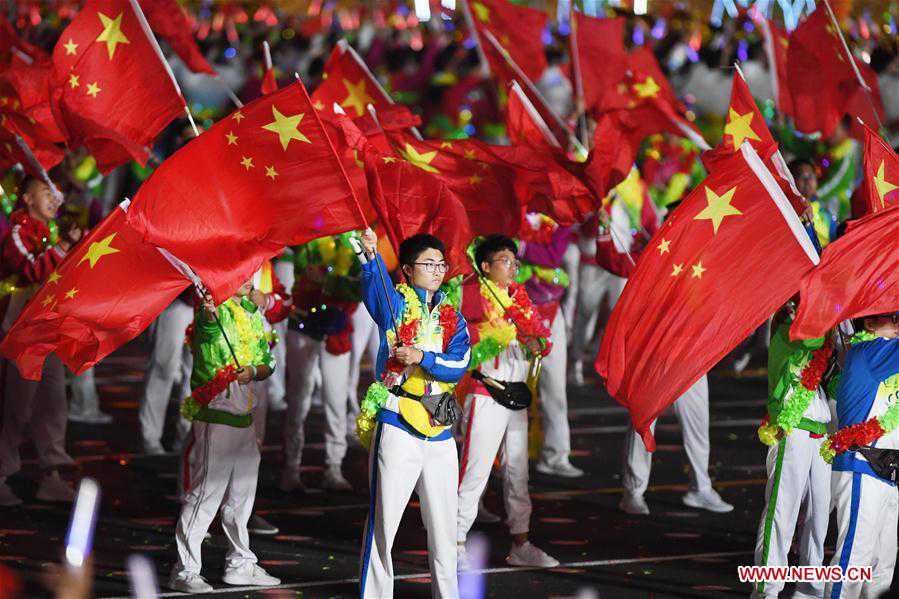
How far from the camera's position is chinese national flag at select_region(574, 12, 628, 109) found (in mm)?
13508

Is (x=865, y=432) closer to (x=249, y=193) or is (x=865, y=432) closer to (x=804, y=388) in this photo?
(x=804, y=388)

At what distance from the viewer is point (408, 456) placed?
768 cm

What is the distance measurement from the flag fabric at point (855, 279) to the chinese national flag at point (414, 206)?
7.56ft

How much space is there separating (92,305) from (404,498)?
2118 mm

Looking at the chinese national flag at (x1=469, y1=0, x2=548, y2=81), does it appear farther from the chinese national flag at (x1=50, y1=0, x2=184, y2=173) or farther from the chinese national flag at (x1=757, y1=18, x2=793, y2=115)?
the chinese national flag at (x1=50, y1=0, x2=184, y2=173)

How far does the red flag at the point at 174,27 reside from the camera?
37.3 ft

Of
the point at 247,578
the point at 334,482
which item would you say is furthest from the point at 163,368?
the point at 247,578

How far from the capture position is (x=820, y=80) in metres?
11.9

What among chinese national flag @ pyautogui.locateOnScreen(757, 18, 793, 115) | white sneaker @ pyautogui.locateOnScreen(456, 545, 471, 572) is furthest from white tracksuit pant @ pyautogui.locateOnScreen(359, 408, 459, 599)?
chinese national flag @ pyautogui.locateOnScreen(757, 18, 793, 115)

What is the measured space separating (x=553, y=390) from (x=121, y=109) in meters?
4.07

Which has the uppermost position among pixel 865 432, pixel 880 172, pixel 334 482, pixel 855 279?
pixel 880 172

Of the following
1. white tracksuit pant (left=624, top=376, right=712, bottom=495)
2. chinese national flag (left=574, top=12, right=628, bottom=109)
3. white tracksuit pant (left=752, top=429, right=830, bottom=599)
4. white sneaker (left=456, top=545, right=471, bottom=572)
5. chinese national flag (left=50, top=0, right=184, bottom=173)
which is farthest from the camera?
chinese national flag (left=574, top=12, right=628, bottom=109)

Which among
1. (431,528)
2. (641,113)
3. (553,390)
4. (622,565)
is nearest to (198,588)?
(431,528)

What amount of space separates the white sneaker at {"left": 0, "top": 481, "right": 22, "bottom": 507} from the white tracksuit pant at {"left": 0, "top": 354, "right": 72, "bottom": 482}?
0.42ft
